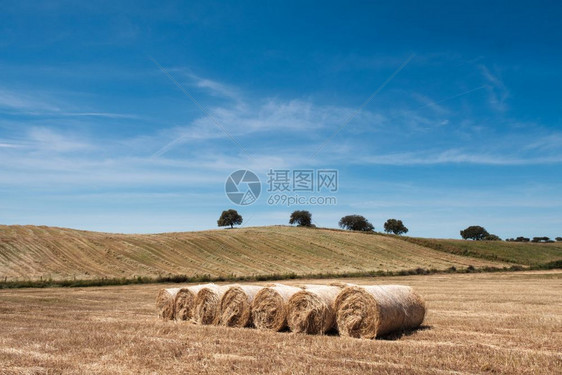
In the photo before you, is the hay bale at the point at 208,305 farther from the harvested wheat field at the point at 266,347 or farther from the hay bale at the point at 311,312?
the hay bale at the point at 311,312

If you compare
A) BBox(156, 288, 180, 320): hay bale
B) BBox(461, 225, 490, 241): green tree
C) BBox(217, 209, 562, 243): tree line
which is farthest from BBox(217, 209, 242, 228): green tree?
BBox(156, 288, 180, 320): hay bale

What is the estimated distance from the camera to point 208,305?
38.2 feet

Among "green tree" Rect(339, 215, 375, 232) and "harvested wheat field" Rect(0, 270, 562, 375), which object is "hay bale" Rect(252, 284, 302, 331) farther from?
"green tree" Rect(339, 215, 375, 232)

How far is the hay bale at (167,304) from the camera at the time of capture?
41.2 ft

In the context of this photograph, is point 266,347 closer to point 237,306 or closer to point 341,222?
point 237,306

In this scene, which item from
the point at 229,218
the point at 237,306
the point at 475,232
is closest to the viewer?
the point at 237,306

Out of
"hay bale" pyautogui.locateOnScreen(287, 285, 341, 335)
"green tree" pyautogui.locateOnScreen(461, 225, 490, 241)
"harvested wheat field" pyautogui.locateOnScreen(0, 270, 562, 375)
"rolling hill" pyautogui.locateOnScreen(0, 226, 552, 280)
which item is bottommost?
"harvested wheat field" pyautogui.locateOnScreen(0, 270, 562, 375)

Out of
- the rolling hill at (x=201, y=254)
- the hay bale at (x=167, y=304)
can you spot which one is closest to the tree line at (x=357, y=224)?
the rolling hill at (x=201, y=254)

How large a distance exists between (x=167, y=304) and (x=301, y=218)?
7029 centimetres

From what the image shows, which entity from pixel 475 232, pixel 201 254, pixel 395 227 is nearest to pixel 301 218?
pixel 395 227

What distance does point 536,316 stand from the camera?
38.7 ft

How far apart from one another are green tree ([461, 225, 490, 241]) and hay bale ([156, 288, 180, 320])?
310 feet

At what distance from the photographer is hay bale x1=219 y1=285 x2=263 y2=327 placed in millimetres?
10906

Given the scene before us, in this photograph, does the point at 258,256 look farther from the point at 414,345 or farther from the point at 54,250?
the point at 414,345
